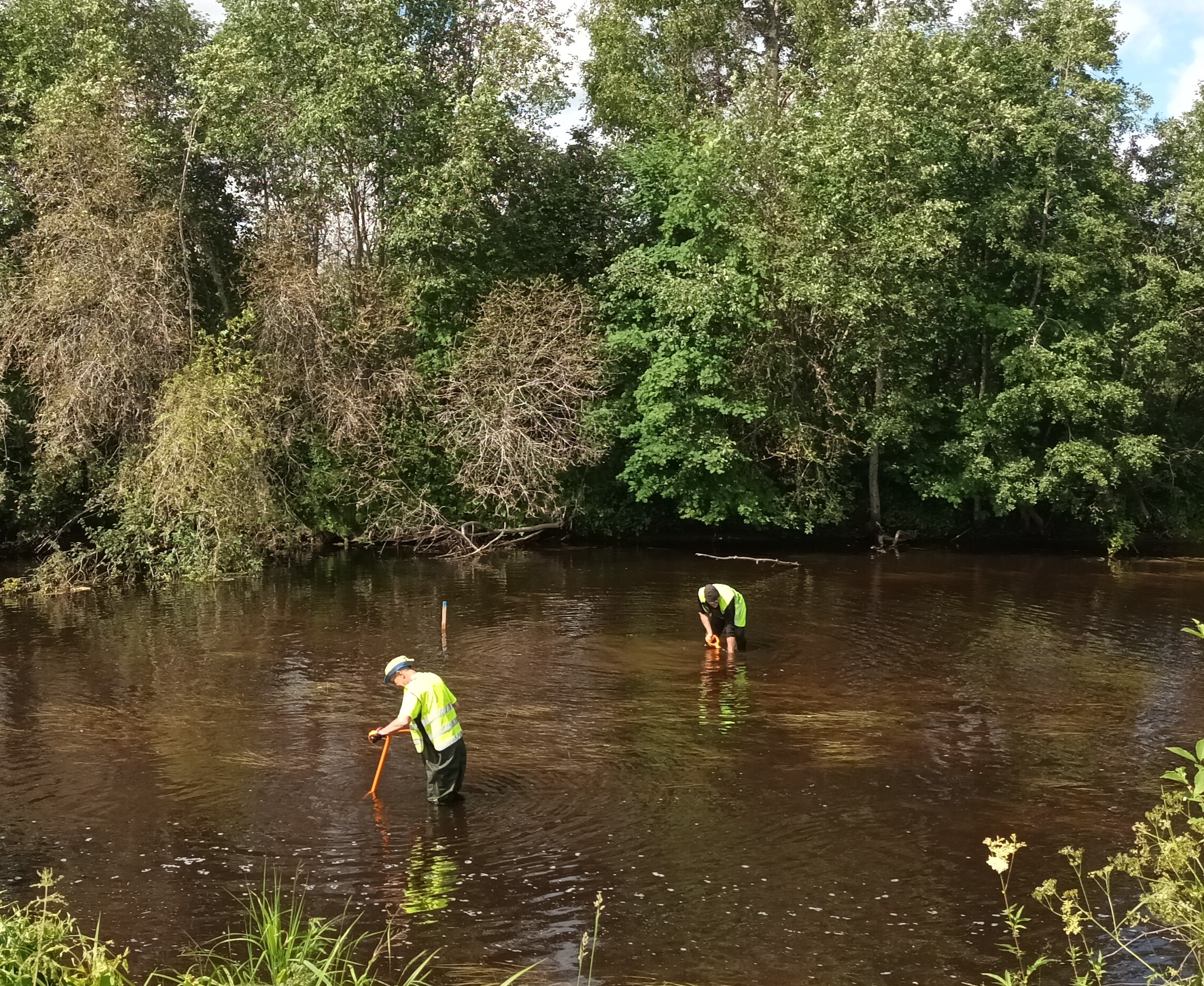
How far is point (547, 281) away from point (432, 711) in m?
19.8

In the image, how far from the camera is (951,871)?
966 centimetres

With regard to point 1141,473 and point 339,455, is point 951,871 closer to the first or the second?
point 339,455

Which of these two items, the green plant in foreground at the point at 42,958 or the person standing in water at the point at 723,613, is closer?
the green plant in foreground at the point at 42,958

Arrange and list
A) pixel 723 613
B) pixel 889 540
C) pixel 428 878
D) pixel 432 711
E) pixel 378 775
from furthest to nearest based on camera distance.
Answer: pixel 889 540, pixel 723 613, pixel 378 775, pixel 432 711, pixel 428 878

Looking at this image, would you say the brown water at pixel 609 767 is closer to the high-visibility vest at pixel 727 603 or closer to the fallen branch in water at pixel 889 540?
the high-visibility vest at pixel 727 603

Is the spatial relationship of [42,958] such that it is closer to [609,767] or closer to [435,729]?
[435,729]

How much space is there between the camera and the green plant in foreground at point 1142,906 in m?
5.18

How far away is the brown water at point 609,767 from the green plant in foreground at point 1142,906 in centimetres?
53

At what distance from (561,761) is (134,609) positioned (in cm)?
1203

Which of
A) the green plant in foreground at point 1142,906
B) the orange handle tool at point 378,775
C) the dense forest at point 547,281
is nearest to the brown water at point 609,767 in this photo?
the orange handle tool at point 378,775

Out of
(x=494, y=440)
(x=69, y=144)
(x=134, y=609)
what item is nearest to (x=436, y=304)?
(x=494, y=440)

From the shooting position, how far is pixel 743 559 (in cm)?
2852

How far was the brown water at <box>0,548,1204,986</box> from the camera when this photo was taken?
8844 mm

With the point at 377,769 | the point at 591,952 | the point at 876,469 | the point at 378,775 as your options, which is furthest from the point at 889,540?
the point at 591,952
